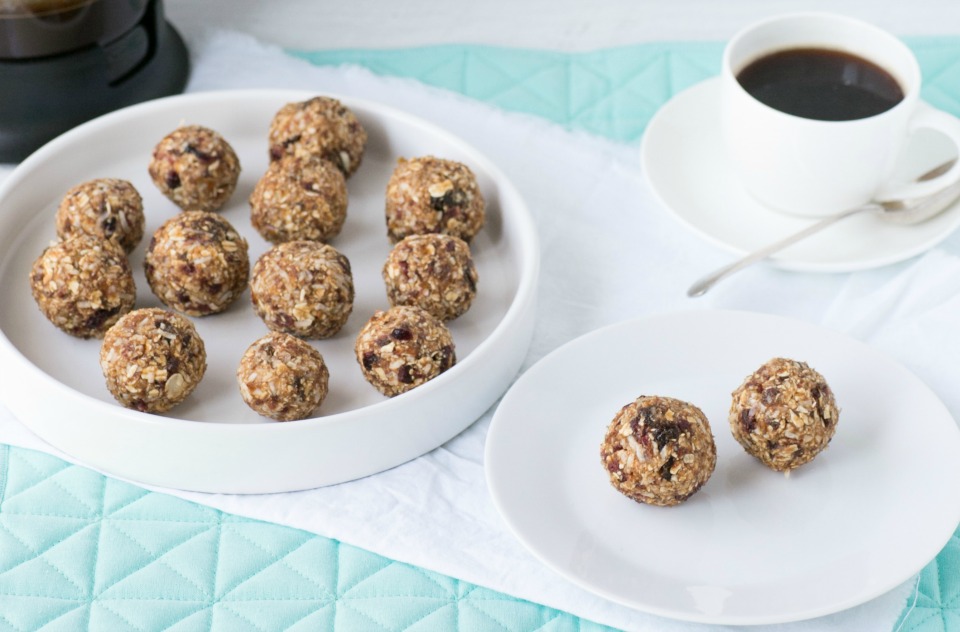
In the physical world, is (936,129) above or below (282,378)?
above

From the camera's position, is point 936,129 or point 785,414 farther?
point 936,129

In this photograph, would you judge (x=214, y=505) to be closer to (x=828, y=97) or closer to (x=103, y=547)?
(x=103, y=547)

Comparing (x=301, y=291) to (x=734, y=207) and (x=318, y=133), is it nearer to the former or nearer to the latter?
(x=318, y=133)

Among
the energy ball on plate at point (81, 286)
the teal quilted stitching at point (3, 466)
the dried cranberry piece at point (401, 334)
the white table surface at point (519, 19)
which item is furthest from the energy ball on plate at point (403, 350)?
the white table surface at point (519, 19)

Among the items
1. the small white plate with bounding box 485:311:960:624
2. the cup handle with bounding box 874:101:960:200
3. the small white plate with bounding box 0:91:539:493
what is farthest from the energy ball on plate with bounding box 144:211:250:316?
the cup handle with bounding box 874:101:960:200

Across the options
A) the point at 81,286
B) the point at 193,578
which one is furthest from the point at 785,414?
the point at 81,286

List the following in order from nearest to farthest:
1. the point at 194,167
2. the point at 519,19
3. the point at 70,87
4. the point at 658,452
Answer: the point at 658,452, the point at 194,167, the point at 70,87, the point at 519,19

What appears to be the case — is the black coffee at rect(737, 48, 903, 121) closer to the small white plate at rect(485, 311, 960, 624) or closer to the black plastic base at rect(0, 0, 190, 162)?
the small white plate at rect(485, 311, 960, 624)
